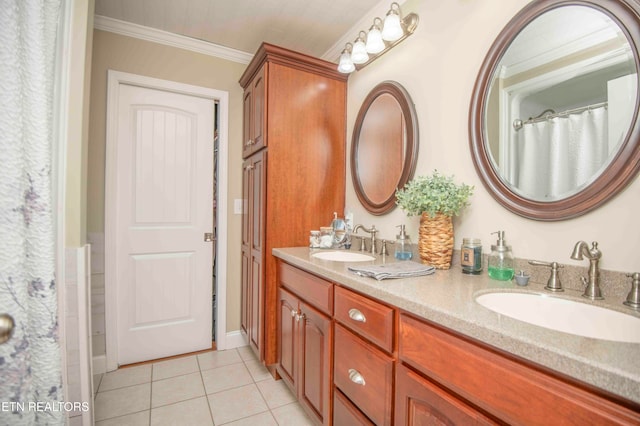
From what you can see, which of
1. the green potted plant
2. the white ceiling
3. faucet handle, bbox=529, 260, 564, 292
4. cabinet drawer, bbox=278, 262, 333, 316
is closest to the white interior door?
the white ceiling

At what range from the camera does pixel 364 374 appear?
3.57 ft

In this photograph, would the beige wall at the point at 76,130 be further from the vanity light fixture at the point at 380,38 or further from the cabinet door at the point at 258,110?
the vanity light fixture at the point at 380,38

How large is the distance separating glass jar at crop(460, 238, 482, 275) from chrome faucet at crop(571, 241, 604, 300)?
0.34 metres

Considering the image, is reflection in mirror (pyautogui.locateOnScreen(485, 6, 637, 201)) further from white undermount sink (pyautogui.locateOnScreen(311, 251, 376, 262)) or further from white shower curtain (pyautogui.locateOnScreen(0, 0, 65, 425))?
white shower curtain (pyautogui.locateOnScreen(0, 0, 65, 425))

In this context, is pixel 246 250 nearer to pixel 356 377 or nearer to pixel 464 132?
pixel 356 377

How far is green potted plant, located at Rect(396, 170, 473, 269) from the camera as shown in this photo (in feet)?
4.25

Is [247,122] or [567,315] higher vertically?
[247,122]

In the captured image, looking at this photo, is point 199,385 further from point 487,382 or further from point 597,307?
point 597,307

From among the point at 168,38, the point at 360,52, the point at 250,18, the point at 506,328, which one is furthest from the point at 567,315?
the point at 168,38

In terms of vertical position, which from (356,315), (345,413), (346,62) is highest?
(346,62)

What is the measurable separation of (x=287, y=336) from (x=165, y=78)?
2.12 metres

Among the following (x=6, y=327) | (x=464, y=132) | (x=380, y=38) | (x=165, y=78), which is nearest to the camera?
(x=6, y=327)

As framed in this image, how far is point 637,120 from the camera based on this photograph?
2.88ft

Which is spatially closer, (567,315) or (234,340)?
(567,315)
